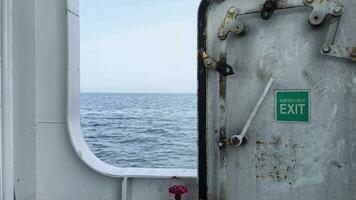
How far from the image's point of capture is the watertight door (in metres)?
1.50

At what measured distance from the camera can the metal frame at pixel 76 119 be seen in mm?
2129

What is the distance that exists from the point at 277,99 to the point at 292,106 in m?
0.08

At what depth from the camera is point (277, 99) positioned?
1.62 m

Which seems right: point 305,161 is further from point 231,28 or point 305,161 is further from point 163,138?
point 163,138

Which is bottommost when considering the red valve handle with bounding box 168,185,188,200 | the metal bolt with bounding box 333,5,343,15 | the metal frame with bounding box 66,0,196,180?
the red valve handle with bounding box 168,185,188,200

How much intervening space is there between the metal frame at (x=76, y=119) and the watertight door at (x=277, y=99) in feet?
1.31

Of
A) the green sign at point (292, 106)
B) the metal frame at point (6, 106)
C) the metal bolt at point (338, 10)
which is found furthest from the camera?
the metal frame at point (6, 106)

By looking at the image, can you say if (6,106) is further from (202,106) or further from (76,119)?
(202,106)

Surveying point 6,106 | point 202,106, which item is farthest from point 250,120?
point 6,106

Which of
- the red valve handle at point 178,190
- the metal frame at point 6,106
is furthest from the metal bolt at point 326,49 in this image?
the metal frame at point 6,106

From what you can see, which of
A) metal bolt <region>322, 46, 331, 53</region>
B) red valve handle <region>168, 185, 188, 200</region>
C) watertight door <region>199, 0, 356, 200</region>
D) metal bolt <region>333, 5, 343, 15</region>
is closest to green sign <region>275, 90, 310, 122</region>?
watertight door <region>199, 0, 356, 200</region>

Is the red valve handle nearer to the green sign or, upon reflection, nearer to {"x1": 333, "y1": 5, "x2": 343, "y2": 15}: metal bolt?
the green sign

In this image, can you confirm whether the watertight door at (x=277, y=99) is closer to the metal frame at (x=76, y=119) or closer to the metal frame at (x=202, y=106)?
the metal frame at (x=202, y=106)

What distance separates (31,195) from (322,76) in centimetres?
186
